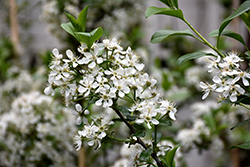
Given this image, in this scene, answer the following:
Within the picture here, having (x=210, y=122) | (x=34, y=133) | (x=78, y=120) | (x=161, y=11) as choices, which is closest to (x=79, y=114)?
(x=78, y=120)

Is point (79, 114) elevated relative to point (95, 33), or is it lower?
lower

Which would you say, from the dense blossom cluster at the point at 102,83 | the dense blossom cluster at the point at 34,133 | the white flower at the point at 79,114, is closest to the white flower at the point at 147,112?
the dense blossom cluster at the point at 102,83

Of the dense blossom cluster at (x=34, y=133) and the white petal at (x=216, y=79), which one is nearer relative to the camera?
the white petal at (x=216, y=79)

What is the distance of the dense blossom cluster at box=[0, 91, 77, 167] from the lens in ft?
3.37

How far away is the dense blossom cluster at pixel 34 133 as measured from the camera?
1.03 m

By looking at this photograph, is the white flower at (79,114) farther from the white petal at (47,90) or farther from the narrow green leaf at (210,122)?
the narrow green leaf at (210,122)

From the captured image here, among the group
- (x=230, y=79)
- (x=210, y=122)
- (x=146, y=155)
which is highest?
(x=230, y=79)

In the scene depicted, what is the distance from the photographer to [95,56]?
0.52 m

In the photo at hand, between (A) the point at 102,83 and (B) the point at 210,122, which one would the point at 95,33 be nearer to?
(A) the point at 102,83

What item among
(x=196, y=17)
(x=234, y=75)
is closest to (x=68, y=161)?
(x=234, y=75)

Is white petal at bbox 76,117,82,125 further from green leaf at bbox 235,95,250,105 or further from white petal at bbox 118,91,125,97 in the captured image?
green leaf at bbox 235,95,250,105

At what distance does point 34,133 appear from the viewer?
3.46 feet

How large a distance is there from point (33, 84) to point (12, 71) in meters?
0.12

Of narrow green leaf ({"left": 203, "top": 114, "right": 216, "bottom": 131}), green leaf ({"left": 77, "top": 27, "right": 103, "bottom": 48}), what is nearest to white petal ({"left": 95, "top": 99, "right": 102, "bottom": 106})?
green leaf ({"left": 77, "top": 27, "right": 103, "bottom": 48})
